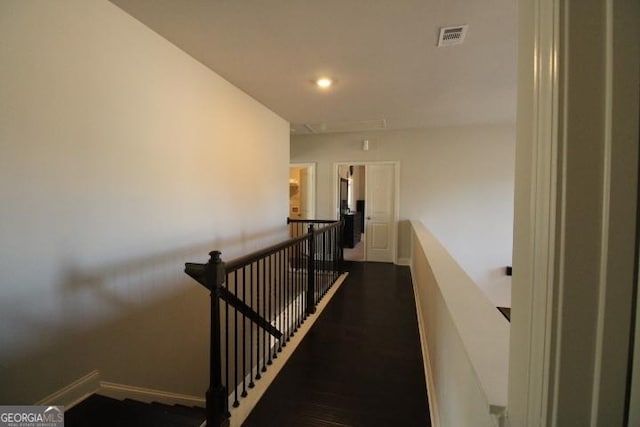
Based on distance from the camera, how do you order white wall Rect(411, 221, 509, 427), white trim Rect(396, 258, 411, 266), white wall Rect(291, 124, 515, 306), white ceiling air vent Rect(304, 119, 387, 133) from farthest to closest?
white trim Rect(396, 258, 411, 266), white wall Rect(291, 124, 515, 306), white ceiling air vent Rect(304, 119, 387, 133), white wall Rect(411, 221, 509, 427)

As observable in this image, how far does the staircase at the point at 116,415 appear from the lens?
5.33 ft

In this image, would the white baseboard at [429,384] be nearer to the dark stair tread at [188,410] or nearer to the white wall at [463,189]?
the dark stair tread at [188,410]

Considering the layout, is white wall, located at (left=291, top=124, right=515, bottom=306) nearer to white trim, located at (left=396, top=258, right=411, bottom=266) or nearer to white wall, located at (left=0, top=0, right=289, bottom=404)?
white trim, located at (left=396, top=258, right=411, bottom=266)

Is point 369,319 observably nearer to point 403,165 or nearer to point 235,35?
point 235,35

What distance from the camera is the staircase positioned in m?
1.63

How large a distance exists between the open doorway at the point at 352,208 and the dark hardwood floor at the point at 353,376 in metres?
3.10

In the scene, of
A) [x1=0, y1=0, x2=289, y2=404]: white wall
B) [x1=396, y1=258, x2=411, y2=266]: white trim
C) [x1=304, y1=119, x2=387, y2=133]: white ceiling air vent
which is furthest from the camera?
[x1=396, y1=258, x2=411, y2=266]: white trim

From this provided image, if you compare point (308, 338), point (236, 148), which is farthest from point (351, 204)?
point (308, 338)

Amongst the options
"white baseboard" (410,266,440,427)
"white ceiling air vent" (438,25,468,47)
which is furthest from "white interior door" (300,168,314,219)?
"white ceiling air vent" (438,25,468,47)

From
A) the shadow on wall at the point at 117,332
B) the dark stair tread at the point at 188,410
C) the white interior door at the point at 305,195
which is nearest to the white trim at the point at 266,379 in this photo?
the dark stair tread at the point at 188,410

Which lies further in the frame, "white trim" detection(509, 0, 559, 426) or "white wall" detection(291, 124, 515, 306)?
"white wall" detection(291, 124, 515, 306)

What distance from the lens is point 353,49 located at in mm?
2619

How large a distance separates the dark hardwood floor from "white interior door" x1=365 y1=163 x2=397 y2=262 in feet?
8.29

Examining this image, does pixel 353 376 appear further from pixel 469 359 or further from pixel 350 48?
pixel 350 48
